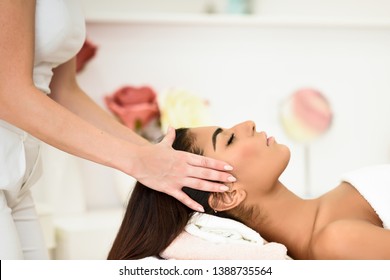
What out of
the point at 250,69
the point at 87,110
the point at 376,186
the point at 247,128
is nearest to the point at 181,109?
the point at 250,69

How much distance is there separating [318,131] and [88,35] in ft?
3.58

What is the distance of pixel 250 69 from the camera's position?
298 cm

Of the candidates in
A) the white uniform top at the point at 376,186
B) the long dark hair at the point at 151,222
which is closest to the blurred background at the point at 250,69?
the long dark hair at the point at 151,222

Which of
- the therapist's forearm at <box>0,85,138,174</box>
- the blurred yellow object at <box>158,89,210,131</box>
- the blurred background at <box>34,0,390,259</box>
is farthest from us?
the blurred background at <box>34,0,390,259</box>

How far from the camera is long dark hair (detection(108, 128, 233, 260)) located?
1.33 metres

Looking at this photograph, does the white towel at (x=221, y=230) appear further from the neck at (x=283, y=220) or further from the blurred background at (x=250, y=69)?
the blurred background at (x=250, y=69)

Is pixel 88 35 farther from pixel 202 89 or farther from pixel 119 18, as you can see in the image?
pixel 202 89

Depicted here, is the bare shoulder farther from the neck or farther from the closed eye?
the closed eye

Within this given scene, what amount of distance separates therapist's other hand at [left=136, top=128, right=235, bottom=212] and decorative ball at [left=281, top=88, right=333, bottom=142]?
1.68m

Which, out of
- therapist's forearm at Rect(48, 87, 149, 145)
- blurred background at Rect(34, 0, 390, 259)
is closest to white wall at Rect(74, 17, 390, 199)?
blurred background at Rect(34, 0, 390, 259)

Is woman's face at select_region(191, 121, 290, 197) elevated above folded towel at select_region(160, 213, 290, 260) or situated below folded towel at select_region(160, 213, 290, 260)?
above

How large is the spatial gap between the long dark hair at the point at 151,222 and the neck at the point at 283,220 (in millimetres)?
83

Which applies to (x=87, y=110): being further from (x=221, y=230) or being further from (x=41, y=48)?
(x=221, y=230)
